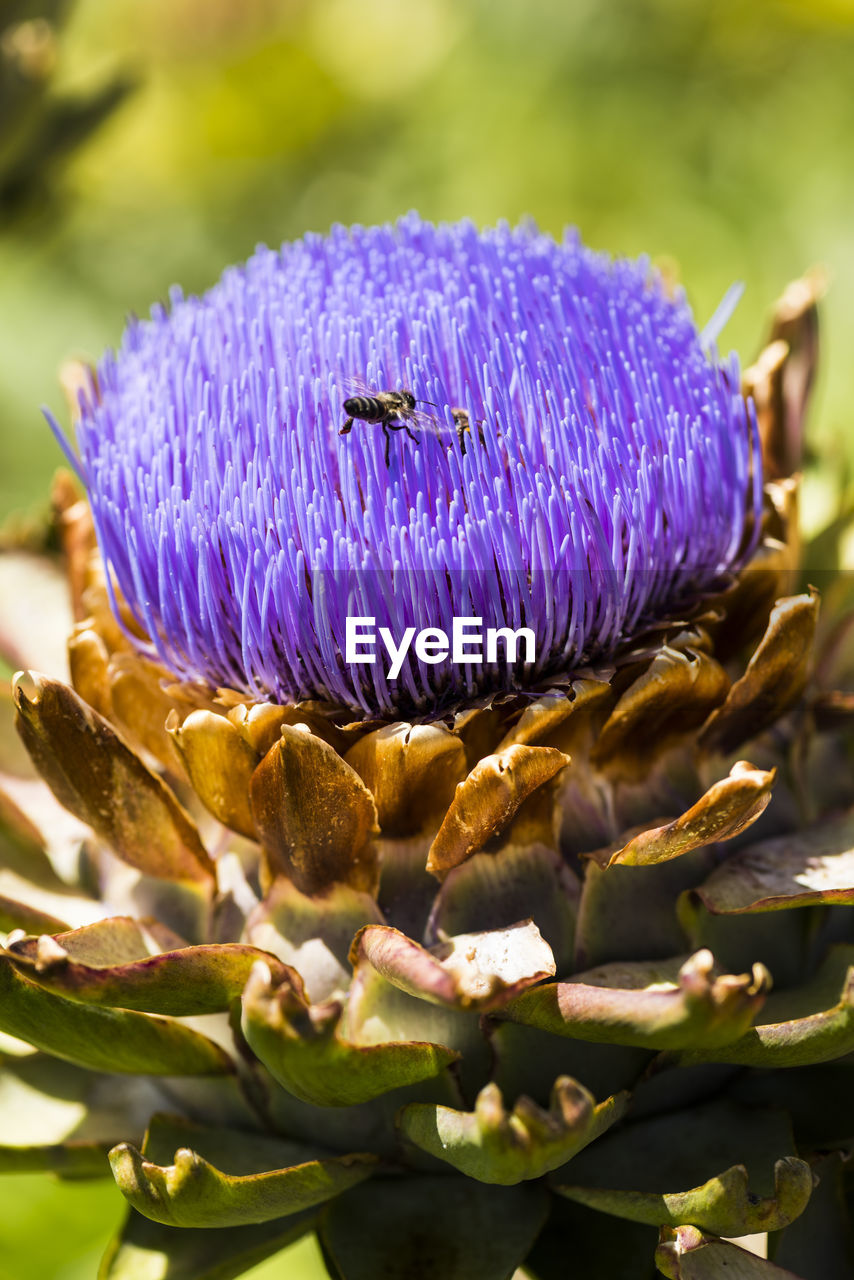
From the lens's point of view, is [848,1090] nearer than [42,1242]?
Yes

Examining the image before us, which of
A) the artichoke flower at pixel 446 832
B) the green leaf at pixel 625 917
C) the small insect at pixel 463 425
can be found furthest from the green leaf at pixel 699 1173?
the small insect at pixel 463 425

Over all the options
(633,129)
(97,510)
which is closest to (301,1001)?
(97,510)

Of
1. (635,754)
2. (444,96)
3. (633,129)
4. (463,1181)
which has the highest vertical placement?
(444,96)

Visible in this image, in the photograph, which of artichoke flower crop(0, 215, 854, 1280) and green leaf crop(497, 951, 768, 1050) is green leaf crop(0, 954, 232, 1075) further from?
green leaf crop(497, 951, 768, 1050)

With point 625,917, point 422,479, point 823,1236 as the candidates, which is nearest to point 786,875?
point 625,917

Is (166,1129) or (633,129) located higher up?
(633,129)

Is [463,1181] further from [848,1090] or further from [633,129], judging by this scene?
[633,129]

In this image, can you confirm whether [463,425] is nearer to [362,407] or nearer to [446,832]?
[362,407]

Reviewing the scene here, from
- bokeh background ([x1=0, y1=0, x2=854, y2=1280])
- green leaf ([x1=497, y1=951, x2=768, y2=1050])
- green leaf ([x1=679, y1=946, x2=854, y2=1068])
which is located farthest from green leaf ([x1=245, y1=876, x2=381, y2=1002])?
bokeh background ([x1=0, y1=0, x2=854, y2=1280])
